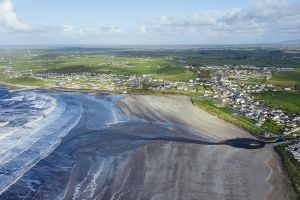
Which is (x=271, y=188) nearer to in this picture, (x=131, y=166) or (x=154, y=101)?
(x=131, y=166)

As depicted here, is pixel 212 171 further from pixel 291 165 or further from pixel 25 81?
pixel 25 81

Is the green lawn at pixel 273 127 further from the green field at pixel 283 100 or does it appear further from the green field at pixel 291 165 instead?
the green field at pixel 283 100

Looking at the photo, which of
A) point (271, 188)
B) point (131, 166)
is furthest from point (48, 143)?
point (271, 188)

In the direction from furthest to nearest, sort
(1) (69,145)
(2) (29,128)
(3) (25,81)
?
(3) (25,81), (2) (29,128), (1) (69,145)

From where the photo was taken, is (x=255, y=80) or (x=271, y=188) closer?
(x=271, y=188)

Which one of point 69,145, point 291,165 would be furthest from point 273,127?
point 69,145

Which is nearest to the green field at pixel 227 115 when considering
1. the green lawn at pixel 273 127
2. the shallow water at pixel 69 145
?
the green lawn at pixel 273 127
